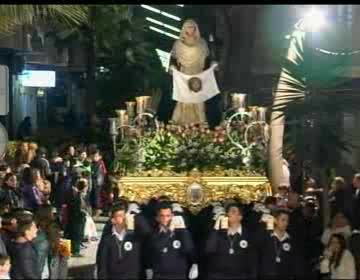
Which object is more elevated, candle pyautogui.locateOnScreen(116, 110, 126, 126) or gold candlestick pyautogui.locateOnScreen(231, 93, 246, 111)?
gold candlestick pyautogui.locateOnScreen(231, 93, 246, 111)

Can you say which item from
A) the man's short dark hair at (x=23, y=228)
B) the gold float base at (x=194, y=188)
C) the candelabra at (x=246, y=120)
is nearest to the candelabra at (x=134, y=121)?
the gold float base at (x=194, y=188)

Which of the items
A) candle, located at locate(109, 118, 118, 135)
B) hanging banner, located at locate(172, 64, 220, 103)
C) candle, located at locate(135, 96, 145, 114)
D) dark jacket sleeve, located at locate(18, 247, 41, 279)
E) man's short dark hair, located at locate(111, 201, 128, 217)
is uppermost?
hanging banner, located at locate(172, 64, 220, 103)

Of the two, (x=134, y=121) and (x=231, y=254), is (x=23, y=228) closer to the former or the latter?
(x=134, y=121)

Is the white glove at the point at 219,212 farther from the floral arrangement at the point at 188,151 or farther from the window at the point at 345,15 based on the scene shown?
the window at the point at 345,15

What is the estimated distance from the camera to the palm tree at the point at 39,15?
10.8 m

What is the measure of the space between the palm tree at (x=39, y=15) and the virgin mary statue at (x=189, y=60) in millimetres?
953

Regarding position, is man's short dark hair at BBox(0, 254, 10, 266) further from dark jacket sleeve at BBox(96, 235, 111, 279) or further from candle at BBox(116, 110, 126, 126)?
candle at BBox(116, 110, 126, 126)

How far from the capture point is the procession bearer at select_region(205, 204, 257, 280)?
10.7 m

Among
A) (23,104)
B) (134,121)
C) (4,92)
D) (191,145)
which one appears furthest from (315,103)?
(4,92)

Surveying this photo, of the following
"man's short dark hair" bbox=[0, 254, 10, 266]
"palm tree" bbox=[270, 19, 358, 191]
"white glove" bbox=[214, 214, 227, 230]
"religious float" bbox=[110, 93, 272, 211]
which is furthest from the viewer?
"religious float" bbox=[110, 93, 272, 211]

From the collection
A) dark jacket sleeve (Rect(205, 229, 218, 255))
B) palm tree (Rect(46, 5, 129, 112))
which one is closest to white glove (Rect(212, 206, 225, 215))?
dark jacket sleeve (Rect(205, 229, 218, 255))

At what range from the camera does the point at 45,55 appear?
11039mm

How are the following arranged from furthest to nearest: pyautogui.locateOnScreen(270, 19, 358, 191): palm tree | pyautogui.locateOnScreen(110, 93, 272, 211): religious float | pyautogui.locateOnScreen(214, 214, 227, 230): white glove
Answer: pyautogui.locateOnScreen(110, 93, 272, 211): religious float, pyautogui.locateOnScreen(270, 19, 358, 191): palm tree, pyautogui.locateOnScreen(214, 214, 227, 230): white glove

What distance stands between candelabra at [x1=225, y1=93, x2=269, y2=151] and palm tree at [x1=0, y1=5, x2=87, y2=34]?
168 cm
